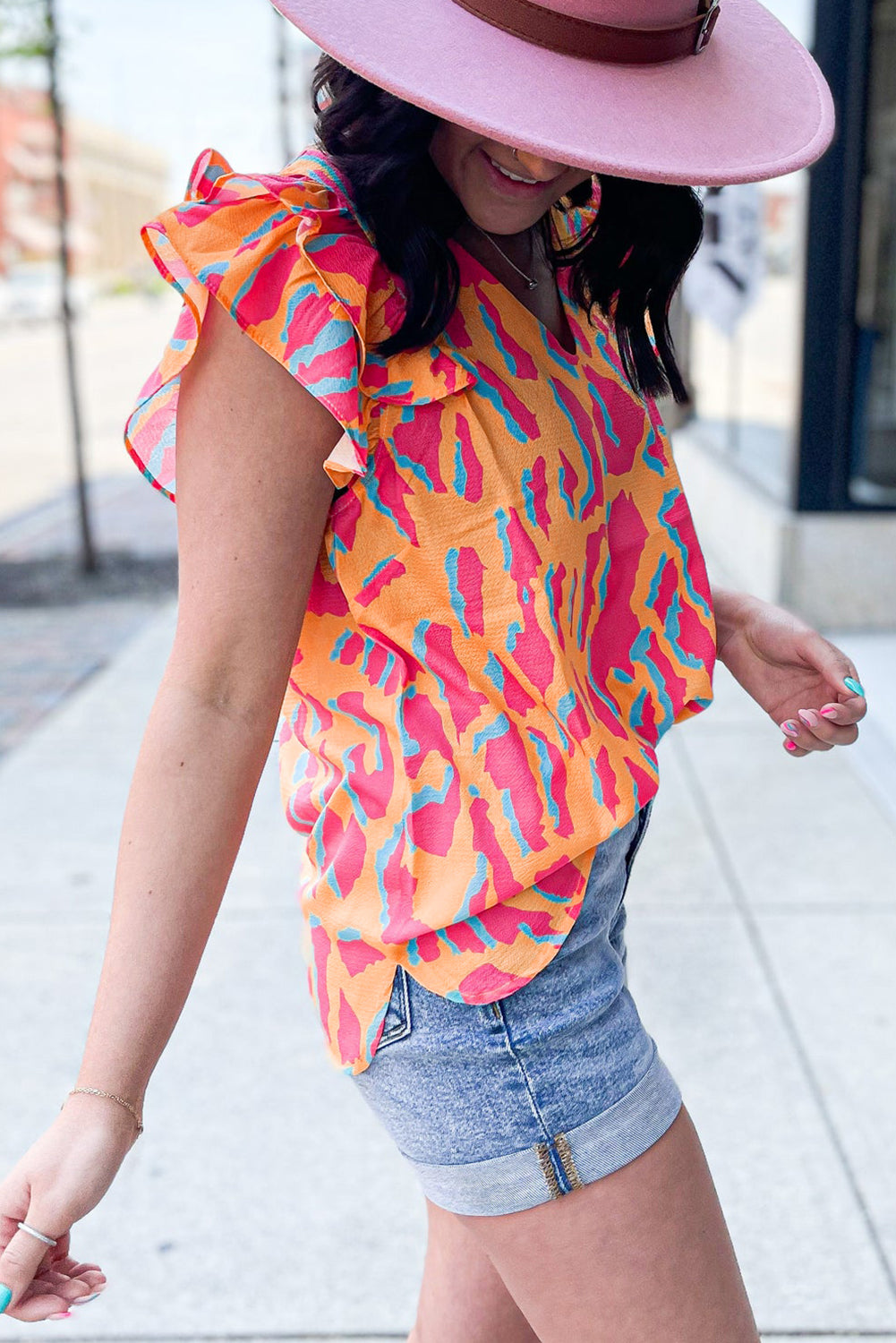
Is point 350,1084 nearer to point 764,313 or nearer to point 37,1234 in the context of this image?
point 37,1234

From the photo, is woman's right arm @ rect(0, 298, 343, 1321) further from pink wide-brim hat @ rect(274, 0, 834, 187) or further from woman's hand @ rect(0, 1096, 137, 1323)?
pink wide-brim hat @ rect(274, 0, 834, 187)

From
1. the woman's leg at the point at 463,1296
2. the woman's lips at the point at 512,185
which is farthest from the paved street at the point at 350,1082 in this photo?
the woman's lips at the point at 512,185

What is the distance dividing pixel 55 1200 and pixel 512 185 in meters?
0.87

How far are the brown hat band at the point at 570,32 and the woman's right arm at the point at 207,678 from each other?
1.03 ft

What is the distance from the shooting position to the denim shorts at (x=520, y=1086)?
3.85 feet

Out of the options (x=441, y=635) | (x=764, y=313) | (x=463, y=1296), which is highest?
(x=441, y=635)

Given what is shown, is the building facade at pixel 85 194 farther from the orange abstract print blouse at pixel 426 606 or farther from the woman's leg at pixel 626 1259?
the woman's leg at pixel 626 1259

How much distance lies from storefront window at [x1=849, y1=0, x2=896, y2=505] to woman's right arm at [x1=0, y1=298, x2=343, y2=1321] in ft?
17.2

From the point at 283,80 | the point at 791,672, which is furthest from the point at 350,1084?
the point at 283,80

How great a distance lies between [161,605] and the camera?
7.19 metres

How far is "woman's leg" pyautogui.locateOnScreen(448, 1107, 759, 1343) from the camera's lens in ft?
3.85

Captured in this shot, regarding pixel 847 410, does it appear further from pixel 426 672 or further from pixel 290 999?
pixel 426 672

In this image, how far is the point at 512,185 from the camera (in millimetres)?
1166

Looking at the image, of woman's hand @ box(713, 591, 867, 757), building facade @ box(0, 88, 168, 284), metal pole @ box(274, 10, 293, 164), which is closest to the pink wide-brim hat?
woman's hand @ box(713, 591, 867, 757)
